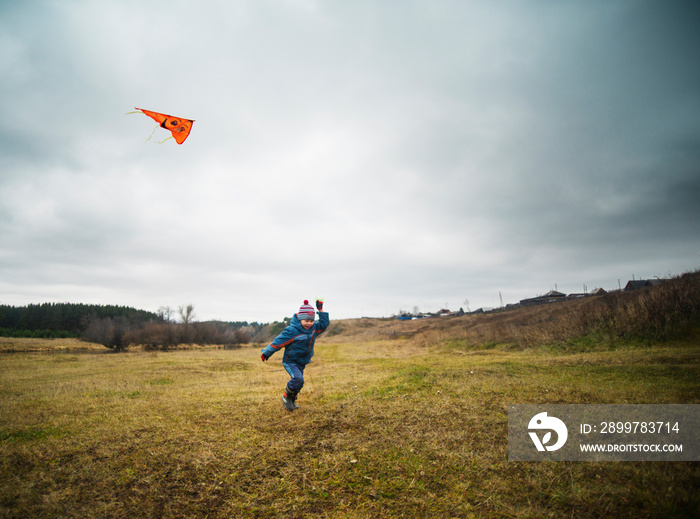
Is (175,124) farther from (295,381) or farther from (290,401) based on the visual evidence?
(290,401)

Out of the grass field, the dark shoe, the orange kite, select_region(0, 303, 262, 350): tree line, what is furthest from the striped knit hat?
select_region(0, 303, 262, 350): tree line

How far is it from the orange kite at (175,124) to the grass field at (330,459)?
325 inches

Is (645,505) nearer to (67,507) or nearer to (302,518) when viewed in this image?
(302,518)

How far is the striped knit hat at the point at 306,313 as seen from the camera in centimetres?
808

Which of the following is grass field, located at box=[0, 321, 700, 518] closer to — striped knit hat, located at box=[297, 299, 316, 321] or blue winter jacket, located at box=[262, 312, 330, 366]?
blue winter jacket, located at box=[262, 312, 330, 366]

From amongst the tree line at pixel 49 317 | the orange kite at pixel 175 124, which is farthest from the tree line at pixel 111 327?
the orange kite at pixel 175 124

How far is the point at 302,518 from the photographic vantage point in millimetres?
3611

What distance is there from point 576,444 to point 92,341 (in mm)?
91879

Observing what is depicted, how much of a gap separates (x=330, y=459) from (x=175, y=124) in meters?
10.9

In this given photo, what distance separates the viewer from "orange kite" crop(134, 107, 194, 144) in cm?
988

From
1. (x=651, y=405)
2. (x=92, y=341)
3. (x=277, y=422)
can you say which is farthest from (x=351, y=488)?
(x=92, y=341)

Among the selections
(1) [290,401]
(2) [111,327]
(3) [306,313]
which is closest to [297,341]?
(3) [306,313]

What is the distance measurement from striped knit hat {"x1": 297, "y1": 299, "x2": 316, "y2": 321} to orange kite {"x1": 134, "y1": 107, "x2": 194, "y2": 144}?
6655 mm

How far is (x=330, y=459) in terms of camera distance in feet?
16.2
